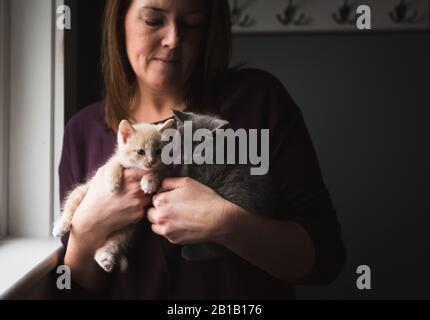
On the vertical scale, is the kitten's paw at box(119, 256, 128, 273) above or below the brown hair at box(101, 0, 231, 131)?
below

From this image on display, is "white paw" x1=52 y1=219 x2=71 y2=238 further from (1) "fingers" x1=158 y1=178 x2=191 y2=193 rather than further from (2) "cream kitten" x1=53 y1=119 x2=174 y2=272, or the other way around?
(1) "fingers" x1=158 y1=178 x2=191 y2=193

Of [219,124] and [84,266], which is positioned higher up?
[219,124]

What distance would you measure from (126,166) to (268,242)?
0.36 m

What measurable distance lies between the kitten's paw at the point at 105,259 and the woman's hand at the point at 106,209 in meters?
0.02

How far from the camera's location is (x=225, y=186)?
972 millimetres

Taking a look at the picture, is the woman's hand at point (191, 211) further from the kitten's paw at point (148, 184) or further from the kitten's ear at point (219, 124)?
the kitten's ear at point (219, 124)

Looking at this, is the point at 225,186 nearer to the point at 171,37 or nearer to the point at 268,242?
the point at 268,242

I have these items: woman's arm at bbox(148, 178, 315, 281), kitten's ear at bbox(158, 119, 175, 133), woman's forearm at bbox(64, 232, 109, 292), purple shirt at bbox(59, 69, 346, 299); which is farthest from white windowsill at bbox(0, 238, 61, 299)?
kitten's ear at bbox(158, 119, 175, 133)

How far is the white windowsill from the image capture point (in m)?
0.91

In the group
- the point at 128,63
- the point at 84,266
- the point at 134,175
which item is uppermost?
the point at 128,63

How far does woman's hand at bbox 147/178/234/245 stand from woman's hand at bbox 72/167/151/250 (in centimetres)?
4

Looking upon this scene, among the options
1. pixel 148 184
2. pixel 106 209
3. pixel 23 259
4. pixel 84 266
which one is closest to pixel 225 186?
pixel 148 184

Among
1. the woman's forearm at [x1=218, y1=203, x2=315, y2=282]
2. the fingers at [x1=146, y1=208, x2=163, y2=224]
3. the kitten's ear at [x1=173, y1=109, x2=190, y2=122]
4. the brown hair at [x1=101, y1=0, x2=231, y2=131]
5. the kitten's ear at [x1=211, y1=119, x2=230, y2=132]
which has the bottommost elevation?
the woman's forearm at [x1=218, y1=203, x2=315, y2=282]
